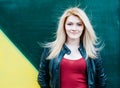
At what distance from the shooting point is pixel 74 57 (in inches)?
139

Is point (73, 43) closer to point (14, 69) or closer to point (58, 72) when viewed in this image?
point (58, 72)

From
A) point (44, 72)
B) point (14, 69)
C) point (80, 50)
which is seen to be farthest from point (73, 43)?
point (14, 69)

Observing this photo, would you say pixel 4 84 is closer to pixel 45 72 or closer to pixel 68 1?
pixel 45 72

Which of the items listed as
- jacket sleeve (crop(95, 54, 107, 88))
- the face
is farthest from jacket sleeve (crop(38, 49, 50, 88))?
jacket sleeve (crop(95, 54, 107, 88))

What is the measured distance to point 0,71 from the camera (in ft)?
12.9

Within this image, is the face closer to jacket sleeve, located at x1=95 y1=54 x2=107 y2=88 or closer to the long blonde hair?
the long blonde hair

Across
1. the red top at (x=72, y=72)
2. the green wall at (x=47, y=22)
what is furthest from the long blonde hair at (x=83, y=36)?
the green wall at (x=47, y=22)

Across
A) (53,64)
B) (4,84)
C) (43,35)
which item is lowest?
(4,84)

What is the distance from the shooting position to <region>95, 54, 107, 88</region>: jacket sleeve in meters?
3.60

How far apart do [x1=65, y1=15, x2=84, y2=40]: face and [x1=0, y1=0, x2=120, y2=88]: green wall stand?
1.22 ft

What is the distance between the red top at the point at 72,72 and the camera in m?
3.46

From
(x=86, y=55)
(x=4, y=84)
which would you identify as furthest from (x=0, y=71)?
(x=86, y=55)

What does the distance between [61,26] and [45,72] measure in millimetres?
507

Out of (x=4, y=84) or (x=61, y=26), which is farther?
(x=4, y=84)
